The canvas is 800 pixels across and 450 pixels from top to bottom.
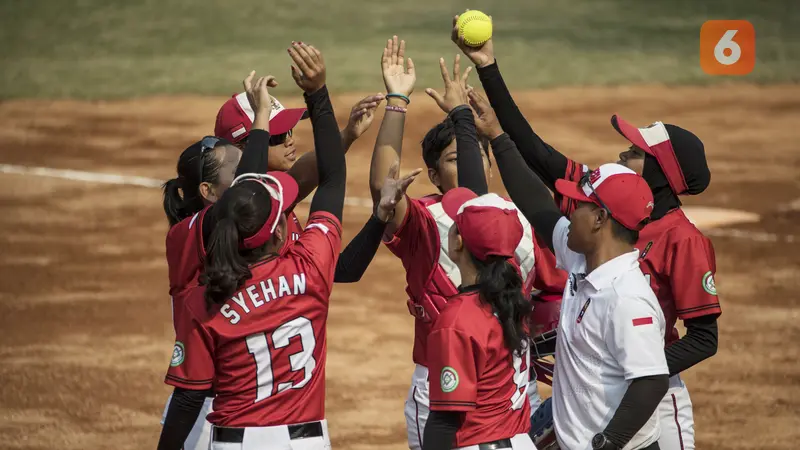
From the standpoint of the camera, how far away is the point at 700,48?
15633 millimetres

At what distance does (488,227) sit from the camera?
363 centimetres

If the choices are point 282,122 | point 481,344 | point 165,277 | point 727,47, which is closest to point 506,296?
point 481,344

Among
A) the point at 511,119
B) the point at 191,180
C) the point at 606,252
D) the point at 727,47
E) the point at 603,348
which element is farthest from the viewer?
the point at 727,47

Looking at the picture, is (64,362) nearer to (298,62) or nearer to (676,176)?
(298,62)

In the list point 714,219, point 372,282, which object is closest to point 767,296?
point 714,219

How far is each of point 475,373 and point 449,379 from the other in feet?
0.36

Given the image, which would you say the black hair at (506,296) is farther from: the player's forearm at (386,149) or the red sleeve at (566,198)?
the red sleeve at (566,198)

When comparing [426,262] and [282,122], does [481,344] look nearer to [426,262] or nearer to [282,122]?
[426,262]

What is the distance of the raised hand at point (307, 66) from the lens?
3.99 meters

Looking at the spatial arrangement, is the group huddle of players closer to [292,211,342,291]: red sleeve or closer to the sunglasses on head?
[292,211,342,291]: red sleeve

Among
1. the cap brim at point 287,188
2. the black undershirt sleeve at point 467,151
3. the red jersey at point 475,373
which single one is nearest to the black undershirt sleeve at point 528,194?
the black undershirt sleeve at point 467,151

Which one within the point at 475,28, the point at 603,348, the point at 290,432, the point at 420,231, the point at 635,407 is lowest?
the point at 290,432

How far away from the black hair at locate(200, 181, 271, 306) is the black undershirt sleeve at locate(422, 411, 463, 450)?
2.55ft

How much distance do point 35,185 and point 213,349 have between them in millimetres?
8329
